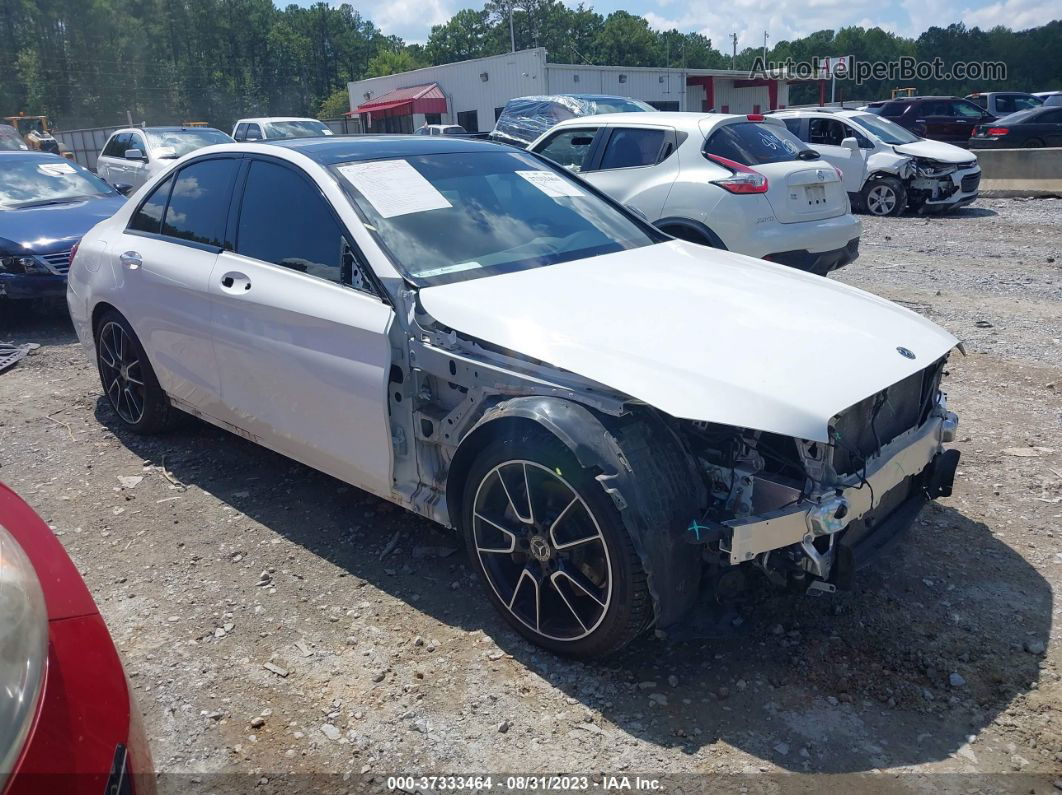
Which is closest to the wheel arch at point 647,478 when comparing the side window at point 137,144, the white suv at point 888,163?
the white suv at point 888,163

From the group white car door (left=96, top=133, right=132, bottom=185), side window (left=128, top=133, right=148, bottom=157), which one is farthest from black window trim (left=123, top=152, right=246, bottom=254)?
white car door (left=96, top=133, right=132, bottom=185)

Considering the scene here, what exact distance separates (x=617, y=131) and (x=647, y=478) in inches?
242

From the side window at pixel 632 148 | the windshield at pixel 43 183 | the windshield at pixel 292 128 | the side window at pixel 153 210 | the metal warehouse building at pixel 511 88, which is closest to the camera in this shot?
the side window at pixel 153 210

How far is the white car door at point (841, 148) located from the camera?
45.2 ft

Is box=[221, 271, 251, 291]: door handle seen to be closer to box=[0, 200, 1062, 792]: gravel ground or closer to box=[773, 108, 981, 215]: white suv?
box=[0, 200, 1062, 792]: gravel ground

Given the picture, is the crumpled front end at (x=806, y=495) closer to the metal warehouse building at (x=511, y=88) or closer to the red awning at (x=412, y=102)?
the metal warehouse building at (x=511, y=88)

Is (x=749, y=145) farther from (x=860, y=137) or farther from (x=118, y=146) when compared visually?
(x=118, y=146)

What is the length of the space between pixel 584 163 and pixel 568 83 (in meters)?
27.6

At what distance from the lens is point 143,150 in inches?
572

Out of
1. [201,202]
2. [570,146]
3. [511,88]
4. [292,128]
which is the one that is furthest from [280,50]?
[201,202]

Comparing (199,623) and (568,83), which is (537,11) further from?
(199,623)

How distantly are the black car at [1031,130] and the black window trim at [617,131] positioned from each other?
1457 centimetres

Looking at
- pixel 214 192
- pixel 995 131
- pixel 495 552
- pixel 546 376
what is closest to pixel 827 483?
pixel 546 376

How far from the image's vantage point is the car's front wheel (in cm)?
1373
